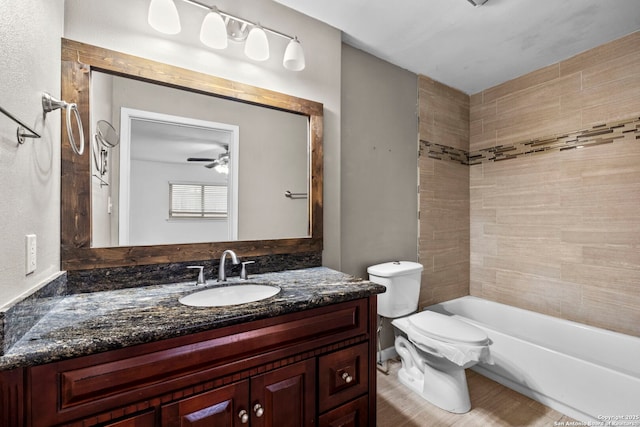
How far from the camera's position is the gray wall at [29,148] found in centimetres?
Answer: 77

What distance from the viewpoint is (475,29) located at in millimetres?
1928

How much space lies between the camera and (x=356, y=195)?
7.03ft

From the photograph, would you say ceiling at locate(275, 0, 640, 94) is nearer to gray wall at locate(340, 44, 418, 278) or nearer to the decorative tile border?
gray wall at locate(340, 44, 418, 278)

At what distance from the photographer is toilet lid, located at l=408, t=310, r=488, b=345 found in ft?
5.65

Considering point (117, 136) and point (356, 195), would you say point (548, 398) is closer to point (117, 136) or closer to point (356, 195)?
point (356, 195)

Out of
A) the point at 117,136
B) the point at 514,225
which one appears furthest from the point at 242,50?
the point at 514,225

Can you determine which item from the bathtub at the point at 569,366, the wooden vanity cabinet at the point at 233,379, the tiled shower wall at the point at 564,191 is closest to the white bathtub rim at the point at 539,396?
the bathtub at the point at 569,366

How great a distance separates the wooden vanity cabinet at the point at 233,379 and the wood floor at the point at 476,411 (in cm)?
54

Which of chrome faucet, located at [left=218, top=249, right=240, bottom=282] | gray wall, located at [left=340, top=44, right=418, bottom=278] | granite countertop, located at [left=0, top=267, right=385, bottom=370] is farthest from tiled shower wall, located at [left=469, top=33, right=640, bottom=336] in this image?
chrome faucet, located at [left=218, top=249, right=240, bottom=282]

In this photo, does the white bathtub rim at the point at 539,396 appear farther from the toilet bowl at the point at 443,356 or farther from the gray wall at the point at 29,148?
the gray wall at the point at 29,148

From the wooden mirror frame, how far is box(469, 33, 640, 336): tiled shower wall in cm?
222

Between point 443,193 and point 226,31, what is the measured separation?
2153 mm

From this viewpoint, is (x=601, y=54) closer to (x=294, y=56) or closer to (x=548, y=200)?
(x=548, y=200)

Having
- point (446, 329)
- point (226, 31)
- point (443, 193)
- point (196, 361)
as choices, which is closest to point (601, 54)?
point (443, 193)
